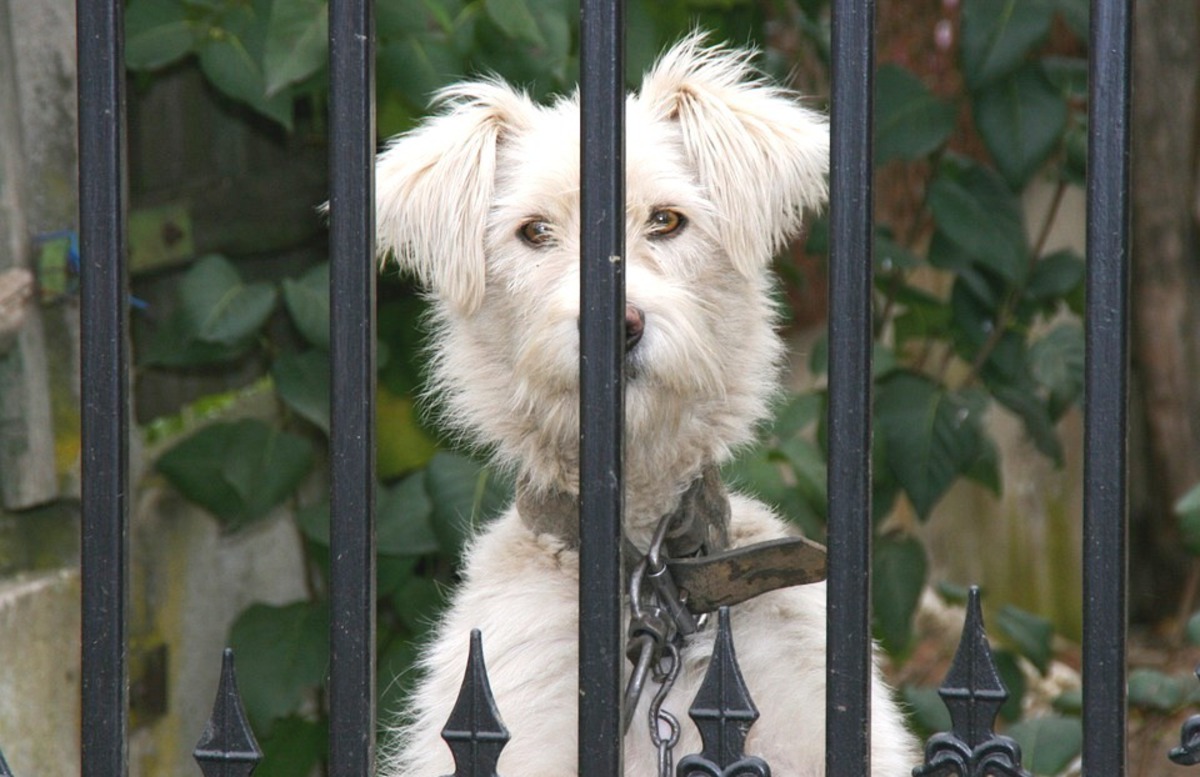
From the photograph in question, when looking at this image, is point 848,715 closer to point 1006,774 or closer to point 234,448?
point 1006,774

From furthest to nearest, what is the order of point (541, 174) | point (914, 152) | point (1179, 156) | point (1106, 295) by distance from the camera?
point (1179, 156) → point (914, 152) → point (541, 174) → point (1106, 295)

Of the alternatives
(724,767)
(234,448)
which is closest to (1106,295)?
(724,767)

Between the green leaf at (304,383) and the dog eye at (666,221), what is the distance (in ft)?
4.99

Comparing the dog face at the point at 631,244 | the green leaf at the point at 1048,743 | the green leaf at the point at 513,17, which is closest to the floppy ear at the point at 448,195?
the dog face at the point at 631,244

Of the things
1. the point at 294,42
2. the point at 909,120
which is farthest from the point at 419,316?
the point at 909,120

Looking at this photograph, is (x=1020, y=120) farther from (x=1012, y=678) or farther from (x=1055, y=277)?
(x=1012, y=678)

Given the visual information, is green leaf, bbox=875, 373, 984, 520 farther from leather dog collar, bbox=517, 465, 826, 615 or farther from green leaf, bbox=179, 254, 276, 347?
green leaf, bbox=179, 254, 276, 347

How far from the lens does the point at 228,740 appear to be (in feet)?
4.99

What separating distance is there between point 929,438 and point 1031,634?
69cm

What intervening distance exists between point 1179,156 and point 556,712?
4793 mm

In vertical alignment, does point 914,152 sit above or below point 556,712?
above

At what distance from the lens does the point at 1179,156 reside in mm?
5984

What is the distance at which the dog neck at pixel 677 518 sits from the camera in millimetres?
2256

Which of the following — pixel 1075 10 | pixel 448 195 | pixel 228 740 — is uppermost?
pixel 1075 10
